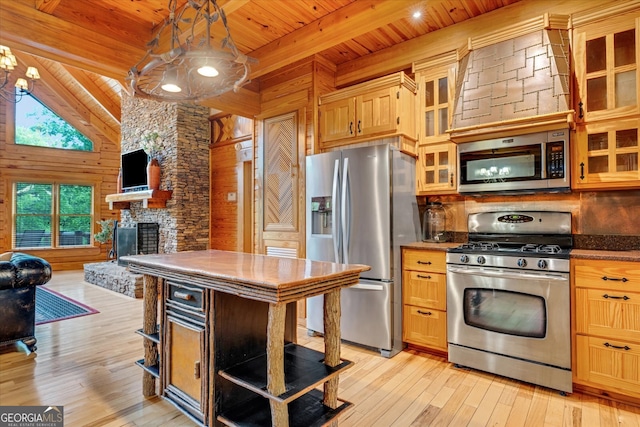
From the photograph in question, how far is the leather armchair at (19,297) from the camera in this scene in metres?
2.87

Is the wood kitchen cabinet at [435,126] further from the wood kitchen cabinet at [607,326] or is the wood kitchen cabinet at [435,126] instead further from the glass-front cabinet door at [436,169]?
the wood kitchen cabinet at [607,326]

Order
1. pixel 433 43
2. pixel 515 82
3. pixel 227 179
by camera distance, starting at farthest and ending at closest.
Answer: pixel 227 179, pixel 433 43, pixel 515 82

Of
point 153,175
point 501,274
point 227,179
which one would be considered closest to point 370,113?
point 501,274

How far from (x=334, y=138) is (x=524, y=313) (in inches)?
88.9

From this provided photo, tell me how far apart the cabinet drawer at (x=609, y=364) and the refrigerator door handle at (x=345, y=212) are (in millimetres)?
1775

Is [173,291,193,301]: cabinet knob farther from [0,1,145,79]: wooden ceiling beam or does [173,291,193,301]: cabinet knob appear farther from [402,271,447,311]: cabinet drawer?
[0,1,145,79]: wooden ceiling beam

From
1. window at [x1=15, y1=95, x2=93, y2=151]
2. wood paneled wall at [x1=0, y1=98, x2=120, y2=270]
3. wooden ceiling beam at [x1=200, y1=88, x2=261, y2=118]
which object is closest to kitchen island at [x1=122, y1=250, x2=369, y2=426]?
wooden ceiling beam at [x1=200, y1=88, x2=261, y2=118]

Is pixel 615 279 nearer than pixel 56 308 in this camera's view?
Yes

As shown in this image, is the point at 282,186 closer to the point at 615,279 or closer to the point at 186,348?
the point at 186,348

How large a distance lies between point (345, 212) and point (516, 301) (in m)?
1.50

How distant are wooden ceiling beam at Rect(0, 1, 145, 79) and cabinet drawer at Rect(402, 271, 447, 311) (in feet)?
10.6

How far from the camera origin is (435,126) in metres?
3.22

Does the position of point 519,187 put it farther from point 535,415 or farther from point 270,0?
point 270,0

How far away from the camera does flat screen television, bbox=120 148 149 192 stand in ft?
20.0
